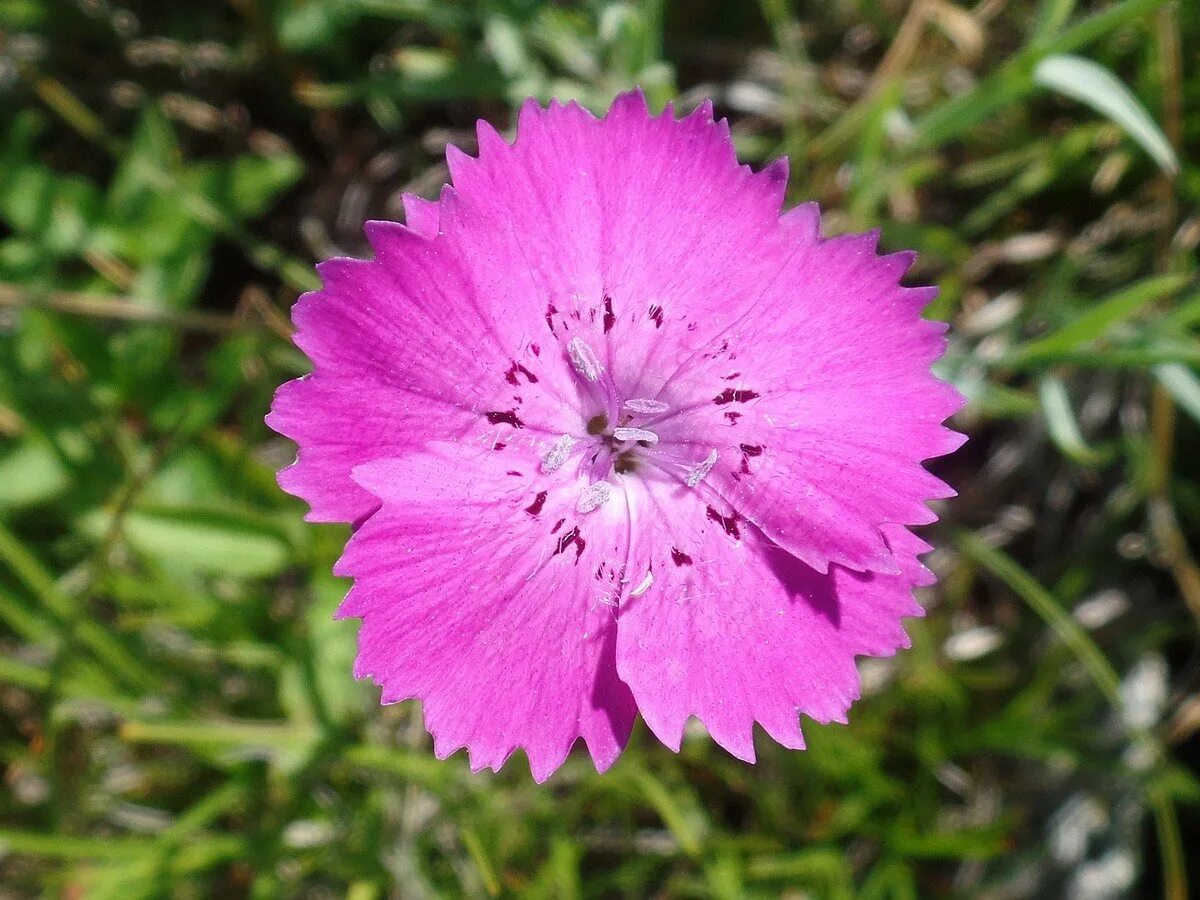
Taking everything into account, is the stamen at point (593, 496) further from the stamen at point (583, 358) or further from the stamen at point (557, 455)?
the stamen at point (583, 358)

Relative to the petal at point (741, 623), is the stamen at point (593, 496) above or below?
above

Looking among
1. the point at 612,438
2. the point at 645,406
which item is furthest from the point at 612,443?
the point at 645,406


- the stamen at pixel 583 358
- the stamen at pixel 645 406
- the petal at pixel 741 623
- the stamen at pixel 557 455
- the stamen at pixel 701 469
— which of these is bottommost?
the petal at pixel 741 623

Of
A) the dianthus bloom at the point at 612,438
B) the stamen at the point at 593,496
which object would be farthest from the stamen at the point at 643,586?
the stamen at the point at 593,496

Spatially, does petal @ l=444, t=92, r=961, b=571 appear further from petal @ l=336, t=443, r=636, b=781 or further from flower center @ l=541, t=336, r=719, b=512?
petal @ l=336, t=443, r=636, b=781

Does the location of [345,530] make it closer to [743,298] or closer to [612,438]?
[612,438]

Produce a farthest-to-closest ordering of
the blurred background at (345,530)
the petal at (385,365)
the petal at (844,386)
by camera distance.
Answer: the blurred background at (345,530)
the petal at (844,386)
the petal at (385,365)

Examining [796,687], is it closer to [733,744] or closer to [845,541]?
[733,744]

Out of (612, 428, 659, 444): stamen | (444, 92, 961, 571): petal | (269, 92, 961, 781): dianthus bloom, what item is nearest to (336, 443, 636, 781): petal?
(269, 92, 961, 781): dianthus bloom

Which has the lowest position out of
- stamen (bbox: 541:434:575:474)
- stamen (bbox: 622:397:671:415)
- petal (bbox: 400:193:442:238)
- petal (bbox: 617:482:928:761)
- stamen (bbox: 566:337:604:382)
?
petal (bbox: 617:482:928:761)
